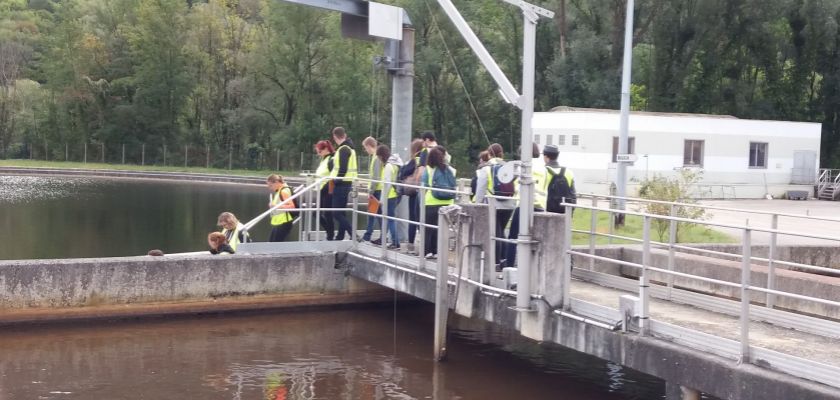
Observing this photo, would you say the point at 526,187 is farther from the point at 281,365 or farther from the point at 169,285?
the point at 169,285

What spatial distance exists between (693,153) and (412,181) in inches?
1000

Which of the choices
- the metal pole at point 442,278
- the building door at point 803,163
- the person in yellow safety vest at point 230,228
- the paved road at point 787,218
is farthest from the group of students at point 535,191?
the building door at point 803,163

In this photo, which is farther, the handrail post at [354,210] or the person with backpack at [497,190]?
the handrail post at [354,210]

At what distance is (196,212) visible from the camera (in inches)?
1281

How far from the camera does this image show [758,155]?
3859cm

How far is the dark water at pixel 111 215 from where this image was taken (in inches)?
879

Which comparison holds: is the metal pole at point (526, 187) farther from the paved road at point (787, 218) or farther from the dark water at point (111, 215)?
the dark water at point (111, 215)

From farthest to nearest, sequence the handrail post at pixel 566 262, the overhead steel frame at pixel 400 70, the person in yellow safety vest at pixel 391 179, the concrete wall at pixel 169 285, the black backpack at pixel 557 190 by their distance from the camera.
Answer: the overhead steel frame at pixel 400 70
the person in yellow safety vest at pixel 391 179
the concrete wall at pixel 169 285
the black backpack at pixel 557 190
the handrail post at pixel 566 262

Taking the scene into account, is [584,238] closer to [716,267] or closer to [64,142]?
[716,267]

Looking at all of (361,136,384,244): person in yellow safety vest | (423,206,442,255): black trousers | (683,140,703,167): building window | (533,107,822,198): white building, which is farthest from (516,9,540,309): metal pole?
(683,140,703,167): building window

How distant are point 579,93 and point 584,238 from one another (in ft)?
104

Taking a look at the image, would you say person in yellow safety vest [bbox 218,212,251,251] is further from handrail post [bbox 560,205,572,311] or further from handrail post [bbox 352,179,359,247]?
handrail post [bbox 560,205,572,311]

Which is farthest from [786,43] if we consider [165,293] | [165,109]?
[165,293]

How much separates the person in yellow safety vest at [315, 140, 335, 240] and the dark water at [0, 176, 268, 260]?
7.45 m
